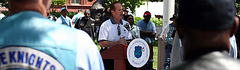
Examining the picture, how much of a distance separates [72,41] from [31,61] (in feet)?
0.88

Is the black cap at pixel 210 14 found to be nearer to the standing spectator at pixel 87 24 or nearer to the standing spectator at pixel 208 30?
the standing spectator at pixel 208 30

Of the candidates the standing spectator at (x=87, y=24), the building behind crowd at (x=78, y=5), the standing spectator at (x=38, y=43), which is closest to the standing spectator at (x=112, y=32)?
the standing spectator at (x=38, y=43)

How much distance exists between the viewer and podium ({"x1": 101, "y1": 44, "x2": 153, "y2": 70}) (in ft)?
23.1

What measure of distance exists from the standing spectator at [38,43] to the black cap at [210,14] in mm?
915

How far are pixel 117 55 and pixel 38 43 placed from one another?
483cm

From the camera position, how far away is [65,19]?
50.1 ft

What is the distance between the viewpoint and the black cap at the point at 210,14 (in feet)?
5.26

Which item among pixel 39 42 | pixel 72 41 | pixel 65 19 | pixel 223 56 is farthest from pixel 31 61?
pixel 65 19

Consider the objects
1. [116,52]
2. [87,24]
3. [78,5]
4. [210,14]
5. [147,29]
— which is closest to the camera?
[210,14]

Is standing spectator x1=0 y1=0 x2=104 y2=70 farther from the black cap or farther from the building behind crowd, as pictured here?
the building behind crowd

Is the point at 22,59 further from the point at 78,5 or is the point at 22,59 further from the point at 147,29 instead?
the point at 78,5

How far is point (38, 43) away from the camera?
2.33 metres

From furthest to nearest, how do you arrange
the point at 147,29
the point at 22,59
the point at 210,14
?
the point at 147,29 < the point at 22,59 < the point at 210,14

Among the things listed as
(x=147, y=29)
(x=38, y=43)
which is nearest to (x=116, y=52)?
(x=38, y=43)
